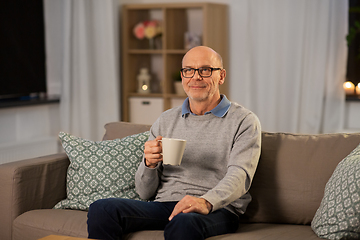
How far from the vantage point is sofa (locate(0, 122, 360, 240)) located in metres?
1.79

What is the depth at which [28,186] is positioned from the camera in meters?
1.92

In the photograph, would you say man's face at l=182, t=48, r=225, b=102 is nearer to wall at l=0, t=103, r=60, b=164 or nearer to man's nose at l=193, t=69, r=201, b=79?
man's nose at l=193, t=69, r=201, b=79

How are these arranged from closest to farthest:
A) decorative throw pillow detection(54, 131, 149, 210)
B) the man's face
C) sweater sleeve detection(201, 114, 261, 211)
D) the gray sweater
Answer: sweater sleeve detection(201, 114, 261, 211)
the gray sweater
the man's face
decorative throw pillow detection(54, 131, 149, 210)

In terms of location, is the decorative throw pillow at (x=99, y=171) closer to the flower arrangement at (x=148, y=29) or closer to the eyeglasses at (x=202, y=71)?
the eyeglasses at (x=202, y=71)

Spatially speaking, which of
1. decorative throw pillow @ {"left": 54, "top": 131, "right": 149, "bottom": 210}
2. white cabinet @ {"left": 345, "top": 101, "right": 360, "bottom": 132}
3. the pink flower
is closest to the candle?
white cabinet @ {"left": 345, "top": 101, "right": 360, "bottom": 132}

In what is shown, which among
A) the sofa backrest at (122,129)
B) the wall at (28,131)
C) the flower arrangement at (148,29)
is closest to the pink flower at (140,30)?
the flower arrangement at (148,29)

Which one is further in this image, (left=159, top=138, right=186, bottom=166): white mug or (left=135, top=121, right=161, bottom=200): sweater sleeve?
(left=135, top=121, right=161, bottom=200): sweater sleeve

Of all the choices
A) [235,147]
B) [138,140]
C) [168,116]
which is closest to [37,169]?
[138,140]

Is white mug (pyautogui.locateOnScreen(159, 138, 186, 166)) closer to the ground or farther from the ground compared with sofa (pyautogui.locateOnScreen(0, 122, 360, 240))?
farther from the ground

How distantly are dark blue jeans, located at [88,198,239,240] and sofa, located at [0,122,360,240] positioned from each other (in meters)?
0.15

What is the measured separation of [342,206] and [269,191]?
406 mm

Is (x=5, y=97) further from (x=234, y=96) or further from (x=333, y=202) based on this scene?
(x=333, y=202)

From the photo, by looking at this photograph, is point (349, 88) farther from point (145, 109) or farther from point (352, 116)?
point (145, 109)

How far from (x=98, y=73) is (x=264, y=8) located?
5.54 ft
